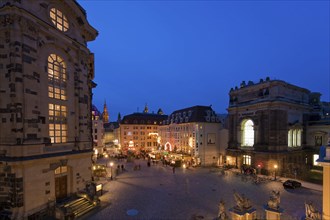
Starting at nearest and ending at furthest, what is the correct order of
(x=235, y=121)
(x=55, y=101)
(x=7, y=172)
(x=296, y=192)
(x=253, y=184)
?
(x=7, y=172) < (x=55, y=101) < (x=296, y=192) < (x=253, y=184) < (x=235, y=121)

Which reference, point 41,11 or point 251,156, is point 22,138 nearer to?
point 41,11

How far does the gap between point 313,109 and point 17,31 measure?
52.3 meters

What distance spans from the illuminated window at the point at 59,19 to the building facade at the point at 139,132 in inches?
2177

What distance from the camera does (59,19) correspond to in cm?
1983

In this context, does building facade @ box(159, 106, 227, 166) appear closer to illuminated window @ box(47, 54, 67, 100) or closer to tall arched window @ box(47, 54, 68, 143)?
tall arched window @ box(47, 54, 68, 143)

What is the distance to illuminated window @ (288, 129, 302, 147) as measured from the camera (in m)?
38.5

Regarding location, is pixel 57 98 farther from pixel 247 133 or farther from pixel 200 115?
pixel 247 133

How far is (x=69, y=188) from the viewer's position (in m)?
19.8

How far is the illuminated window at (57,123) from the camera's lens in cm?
1866

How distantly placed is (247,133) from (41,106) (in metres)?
36.6

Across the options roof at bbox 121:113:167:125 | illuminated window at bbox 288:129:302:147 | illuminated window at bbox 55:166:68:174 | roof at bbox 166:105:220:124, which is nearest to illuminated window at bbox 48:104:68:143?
illuminated window at bbox 55:166:68:174

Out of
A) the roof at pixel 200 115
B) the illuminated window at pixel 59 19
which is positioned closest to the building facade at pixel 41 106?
the illuminated window at pixel 59 19

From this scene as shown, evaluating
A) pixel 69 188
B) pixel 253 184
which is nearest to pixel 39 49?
pixel 69 188

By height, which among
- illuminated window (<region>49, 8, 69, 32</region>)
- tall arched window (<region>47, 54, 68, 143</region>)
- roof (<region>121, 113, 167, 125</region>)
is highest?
illuminated window (<region>49, 8, 69, 32</region>)
